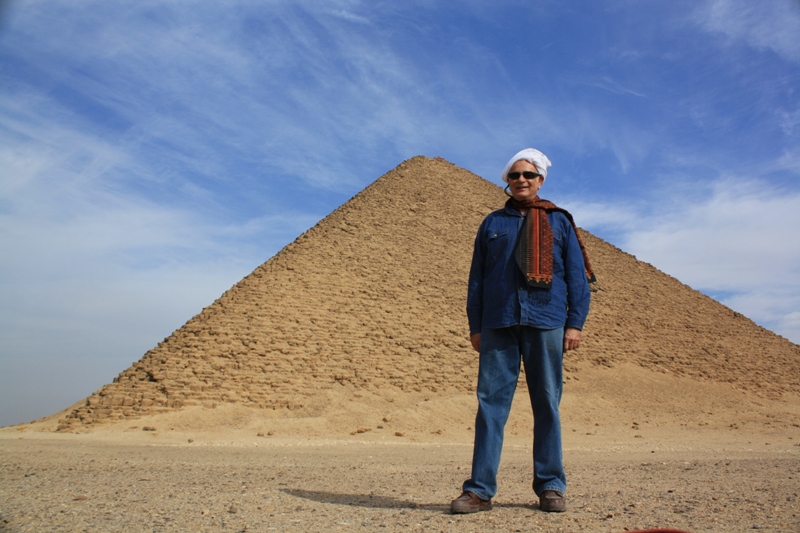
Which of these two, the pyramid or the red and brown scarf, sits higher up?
the pyramid

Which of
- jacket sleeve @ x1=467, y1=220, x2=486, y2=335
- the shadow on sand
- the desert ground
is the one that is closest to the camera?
the desert ground

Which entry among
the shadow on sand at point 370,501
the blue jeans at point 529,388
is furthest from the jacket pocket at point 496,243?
the shadow on sand at point 370,501

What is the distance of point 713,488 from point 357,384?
42.6ft

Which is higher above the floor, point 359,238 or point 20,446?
point 359,238

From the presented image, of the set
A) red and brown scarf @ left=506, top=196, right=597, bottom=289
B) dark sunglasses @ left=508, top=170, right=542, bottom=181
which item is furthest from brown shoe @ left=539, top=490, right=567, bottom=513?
dark sunglasses @ left=508, top=170, right=542, bottom=181

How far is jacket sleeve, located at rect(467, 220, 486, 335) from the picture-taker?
4.38m

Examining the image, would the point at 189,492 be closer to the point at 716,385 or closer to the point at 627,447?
the point at 627,447

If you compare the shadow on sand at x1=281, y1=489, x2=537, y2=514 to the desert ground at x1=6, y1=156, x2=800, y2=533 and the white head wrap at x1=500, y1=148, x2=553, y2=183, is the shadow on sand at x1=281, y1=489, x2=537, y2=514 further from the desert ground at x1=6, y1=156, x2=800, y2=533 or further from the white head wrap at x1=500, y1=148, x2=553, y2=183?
the white head wrap at x1=500, y1=148, x2=553, y2=183

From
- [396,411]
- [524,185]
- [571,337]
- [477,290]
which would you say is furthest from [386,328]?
[571,337]

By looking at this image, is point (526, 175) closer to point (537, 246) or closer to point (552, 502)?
point (537, 246)

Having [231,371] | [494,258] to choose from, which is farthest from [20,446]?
[494,258]

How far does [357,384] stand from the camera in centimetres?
1708

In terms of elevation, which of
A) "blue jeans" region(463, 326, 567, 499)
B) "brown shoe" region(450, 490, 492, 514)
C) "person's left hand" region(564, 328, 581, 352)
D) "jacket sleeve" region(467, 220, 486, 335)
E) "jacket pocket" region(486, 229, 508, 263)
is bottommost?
"brown shoe" region(450, 490, 492, 514)

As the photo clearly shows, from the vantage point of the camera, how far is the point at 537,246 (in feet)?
13.9
